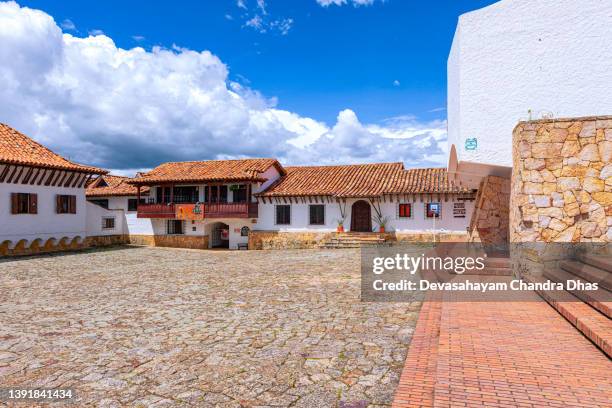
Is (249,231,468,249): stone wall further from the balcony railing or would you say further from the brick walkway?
the brick walkway

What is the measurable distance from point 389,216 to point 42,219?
18511mm

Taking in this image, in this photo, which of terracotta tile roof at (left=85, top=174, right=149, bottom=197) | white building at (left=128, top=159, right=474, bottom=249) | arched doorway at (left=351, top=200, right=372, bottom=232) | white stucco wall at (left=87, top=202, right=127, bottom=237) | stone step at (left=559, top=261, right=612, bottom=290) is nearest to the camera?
stone step at (left=559, top=261, right=612, bottom=290)

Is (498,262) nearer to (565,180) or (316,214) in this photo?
(565,180)

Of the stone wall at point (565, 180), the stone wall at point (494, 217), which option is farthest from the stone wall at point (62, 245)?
the stone wall at point (565, 180)

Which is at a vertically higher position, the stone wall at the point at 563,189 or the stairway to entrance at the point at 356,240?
the stone wall at the point at 563,189

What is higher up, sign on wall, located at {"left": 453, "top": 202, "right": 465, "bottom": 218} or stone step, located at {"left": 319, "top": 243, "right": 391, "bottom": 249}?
sign on wall, located at {"left": 453, "top": 202, "right": 465, "bottom": 218}

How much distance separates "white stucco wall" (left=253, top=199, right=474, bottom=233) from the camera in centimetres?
Result: 2050

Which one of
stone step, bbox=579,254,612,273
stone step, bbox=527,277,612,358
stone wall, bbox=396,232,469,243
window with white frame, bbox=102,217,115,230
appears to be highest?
window with white frame, bbox=102,217,115,230

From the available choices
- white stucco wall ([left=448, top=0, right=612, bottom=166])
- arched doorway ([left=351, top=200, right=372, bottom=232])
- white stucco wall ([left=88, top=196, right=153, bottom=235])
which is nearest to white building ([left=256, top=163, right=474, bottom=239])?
arched doorway ([left=351, top=200, right=372, bottom=232])

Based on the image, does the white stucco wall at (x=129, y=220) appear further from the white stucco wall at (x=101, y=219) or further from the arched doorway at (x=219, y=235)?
the arched doorway at (x=219, y=235)

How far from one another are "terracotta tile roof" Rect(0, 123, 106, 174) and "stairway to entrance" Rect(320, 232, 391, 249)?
1397 centimetres

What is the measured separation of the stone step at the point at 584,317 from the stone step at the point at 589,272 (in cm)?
42

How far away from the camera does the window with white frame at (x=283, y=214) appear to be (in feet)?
77.4

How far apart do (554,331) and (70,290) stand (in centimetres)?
1061
